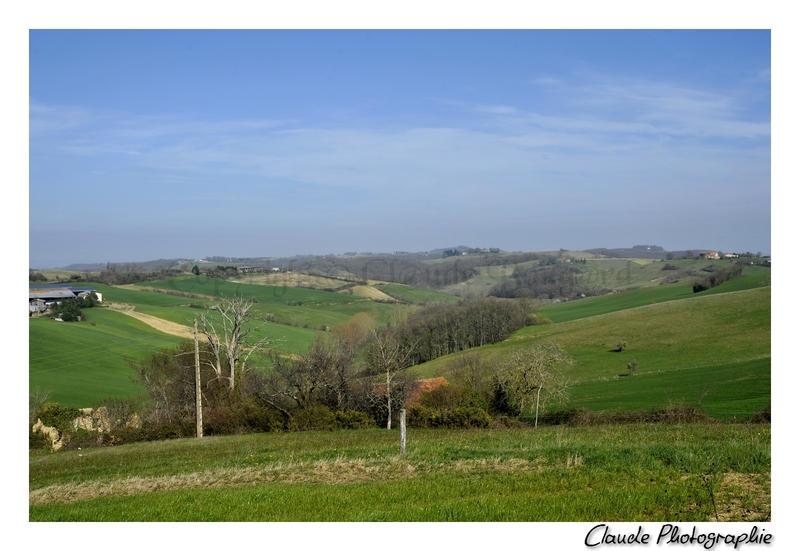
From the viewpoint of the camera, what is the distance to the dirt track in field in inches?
2385

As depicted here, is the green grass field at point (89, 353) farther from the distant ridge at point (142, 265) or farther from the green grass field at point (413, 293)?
the green grass field at point (413, 293)

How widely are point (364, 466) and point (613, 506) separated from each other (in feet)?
15.4

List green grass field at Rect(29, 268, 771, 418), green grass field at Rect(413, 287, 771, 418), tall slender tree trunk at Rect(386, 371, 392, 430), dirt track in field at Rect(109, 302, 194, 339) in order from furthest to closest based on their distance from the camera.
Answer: dirt track in field at Rect(109, 302, 194, 339) < green grass field at Rect(29, 268, 771, 418) < green grass field at Rect(413, 287, 771, 418) < tall slender tree trunk at Rect(386, 371, 392, 430)

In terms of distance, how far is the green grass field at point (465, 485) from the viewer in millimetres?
7707

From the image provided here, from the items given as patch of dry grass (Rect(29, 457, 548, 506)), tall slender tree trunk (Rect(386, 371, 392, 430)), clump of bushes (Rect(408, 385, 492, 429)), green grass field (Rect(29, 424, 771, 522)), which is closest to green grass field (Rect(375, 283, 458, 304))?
tall slender tree trunk (Rect(386, 371, 392, 430))

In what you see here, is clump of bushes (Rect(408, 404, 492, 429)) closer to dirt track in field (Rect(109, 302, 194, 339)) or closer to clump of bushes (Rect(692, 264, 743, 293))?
dirt track in field (Rect(109, 302, 194, 339))

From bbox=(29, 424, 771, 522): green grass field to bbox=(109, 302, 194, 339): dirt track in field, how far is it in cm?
4824

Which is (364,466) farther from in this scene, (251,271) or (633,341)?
(251,271)

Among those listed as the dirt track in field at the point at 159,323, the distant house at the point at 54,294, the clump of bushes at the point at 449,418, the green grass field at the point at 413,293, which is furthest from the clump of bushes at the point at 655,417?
the green grass field at the point at 413,293

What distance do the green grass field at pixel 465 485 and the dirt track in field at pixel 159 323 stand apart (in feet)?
158

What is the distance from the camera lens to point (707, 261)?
74.9m

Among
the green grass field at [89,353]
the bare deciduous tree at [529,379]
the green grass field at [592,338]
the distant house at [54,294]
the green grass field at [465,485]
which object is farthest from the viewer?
the distant house at [54,294]

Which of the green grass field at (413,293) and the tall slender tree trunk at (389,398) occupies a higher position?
the green grass field at (413,293)
